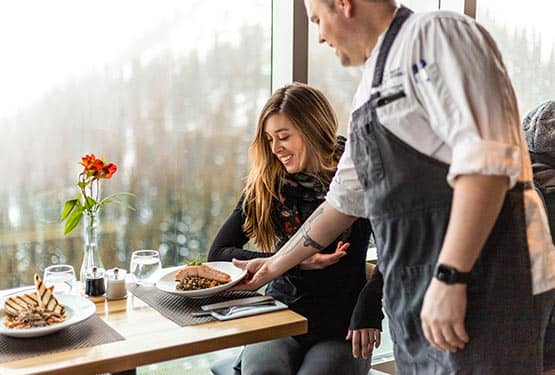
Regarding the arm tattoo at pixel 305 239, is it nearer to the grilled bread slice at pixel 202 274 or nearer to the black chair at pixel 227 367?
the grilled bread slice at pixel 202 274

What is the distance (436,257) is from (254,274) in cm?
79

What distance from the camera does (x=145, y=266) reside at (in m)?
2.05

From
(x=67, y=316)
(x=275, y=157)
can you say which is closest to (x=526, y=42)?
(x=275, y=157)

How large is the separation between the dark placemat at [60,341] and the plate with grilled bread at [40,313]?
0.02 meters

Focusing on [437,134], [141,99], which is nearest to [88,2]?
[141,99]

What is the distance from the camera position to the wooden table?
59.8 inches

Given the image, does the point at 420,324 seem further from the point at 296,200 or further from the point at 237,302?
the point at 296,200

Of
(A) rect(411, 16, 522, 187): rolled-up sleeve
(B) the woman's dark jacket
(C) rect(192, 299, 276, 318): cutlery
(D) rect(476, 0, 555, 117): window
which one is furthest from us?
(D) rect(476, 0, 555, 117): window

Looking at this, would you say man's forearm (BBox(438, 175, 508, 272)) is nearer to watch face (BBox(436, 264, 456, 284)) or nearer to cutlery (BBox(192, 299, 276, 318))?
watch face (BBox(436, 264, 456, 284))

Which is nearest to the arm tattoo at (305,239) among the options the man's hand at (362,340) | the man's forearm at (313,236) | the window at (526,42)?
the man's forearm at (313,236)

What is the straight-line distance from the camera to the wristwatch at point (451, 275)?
1253 millimetres

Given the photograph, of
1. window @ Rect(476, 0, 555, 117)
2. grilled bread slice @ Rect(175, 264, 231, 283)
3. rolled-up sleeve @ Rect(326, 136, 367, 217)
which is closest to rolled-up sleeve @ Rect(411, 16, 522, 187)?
rolled-up sleeve @ Rect(326, 136, 367, 217)

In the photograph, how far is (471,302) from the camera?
135 cm

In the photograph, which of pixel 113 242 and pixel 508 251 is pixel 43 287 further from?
pixel 508 251
